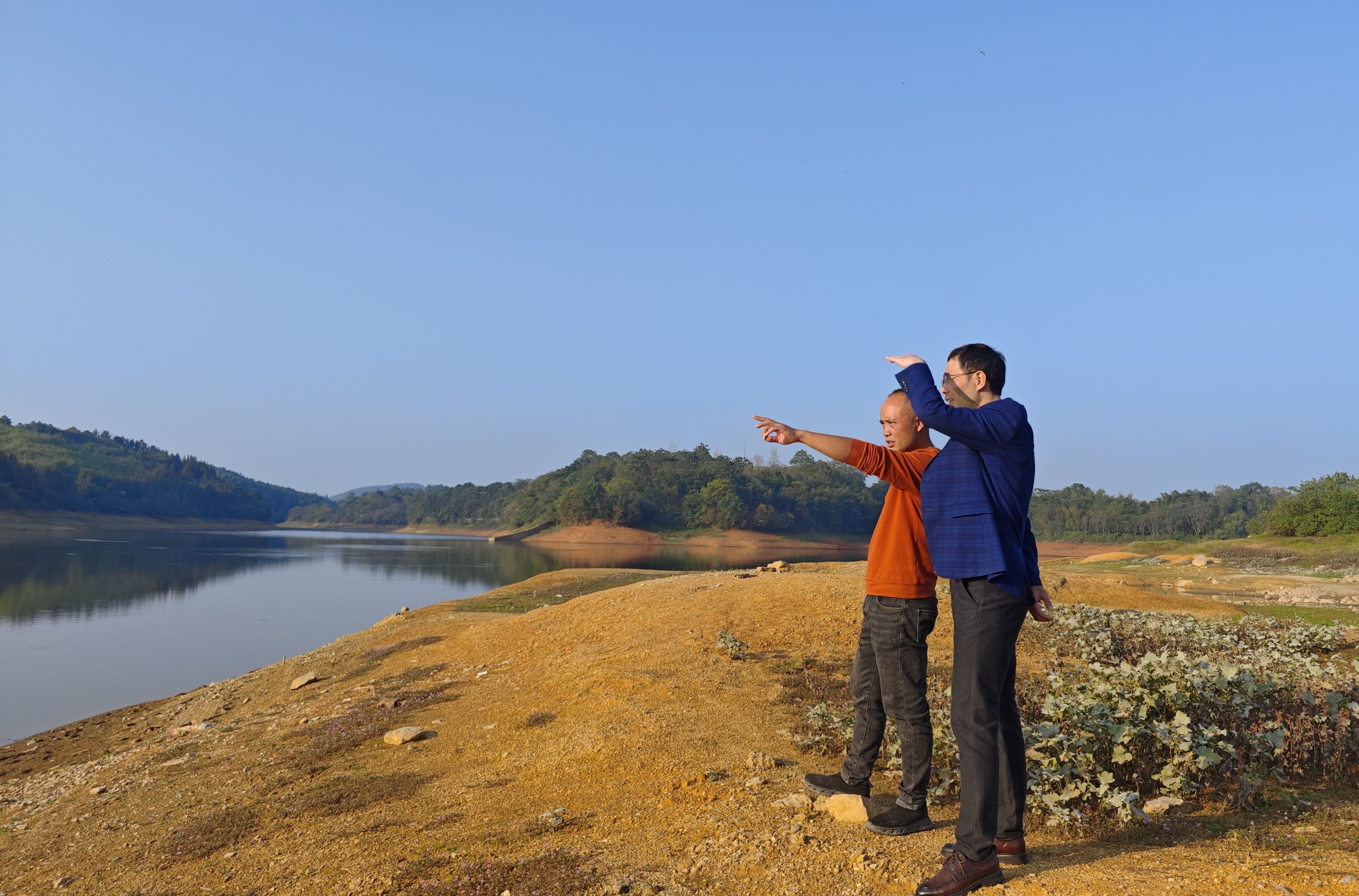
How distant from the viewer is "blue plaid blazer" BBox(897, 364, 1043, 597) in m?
3.11

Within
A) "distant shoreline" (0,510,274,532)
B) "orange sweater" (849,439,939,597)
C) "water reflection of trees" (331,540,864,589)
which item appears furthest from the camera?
"distant shoreline" (0,510,274,532)

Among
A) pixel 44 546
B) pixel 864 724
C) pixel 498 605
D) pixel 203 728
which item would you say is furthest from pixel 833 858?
pixel 44 546

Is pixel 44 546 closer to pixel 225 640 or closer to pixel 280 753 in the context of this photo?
pixel 225 640

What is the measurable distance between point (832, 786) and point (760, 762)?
69cm

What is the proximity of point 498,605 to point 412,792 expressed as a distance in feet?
37.4

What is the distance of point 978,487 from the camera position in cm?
322

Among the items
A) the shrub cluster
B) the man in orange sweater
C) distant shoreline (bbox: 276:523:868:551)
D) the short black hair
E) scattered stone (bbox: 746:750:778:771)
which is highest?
the short black hair

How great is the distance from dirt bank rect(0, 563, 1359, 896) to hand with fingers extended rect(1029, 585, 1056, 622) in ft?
3.41

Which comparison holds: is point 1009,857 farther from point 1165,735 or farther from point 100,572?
point 100,572

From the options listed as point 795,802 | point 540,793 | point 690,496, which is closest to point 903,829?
point 795,802

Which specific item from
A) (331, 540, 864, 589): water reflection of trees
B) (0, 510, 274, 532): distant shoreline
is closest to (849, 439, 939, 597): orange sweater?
(331, 540, 864, 589): water reflection of trees

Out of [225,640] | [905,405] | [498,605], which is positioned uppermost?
[905,405]

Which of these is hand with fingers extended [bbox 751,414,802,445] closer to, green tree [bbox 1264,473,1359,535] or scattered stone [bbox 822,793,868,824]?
scattered stone [bbox 822,793,868,824]

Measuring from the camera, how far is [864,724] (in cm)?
412
